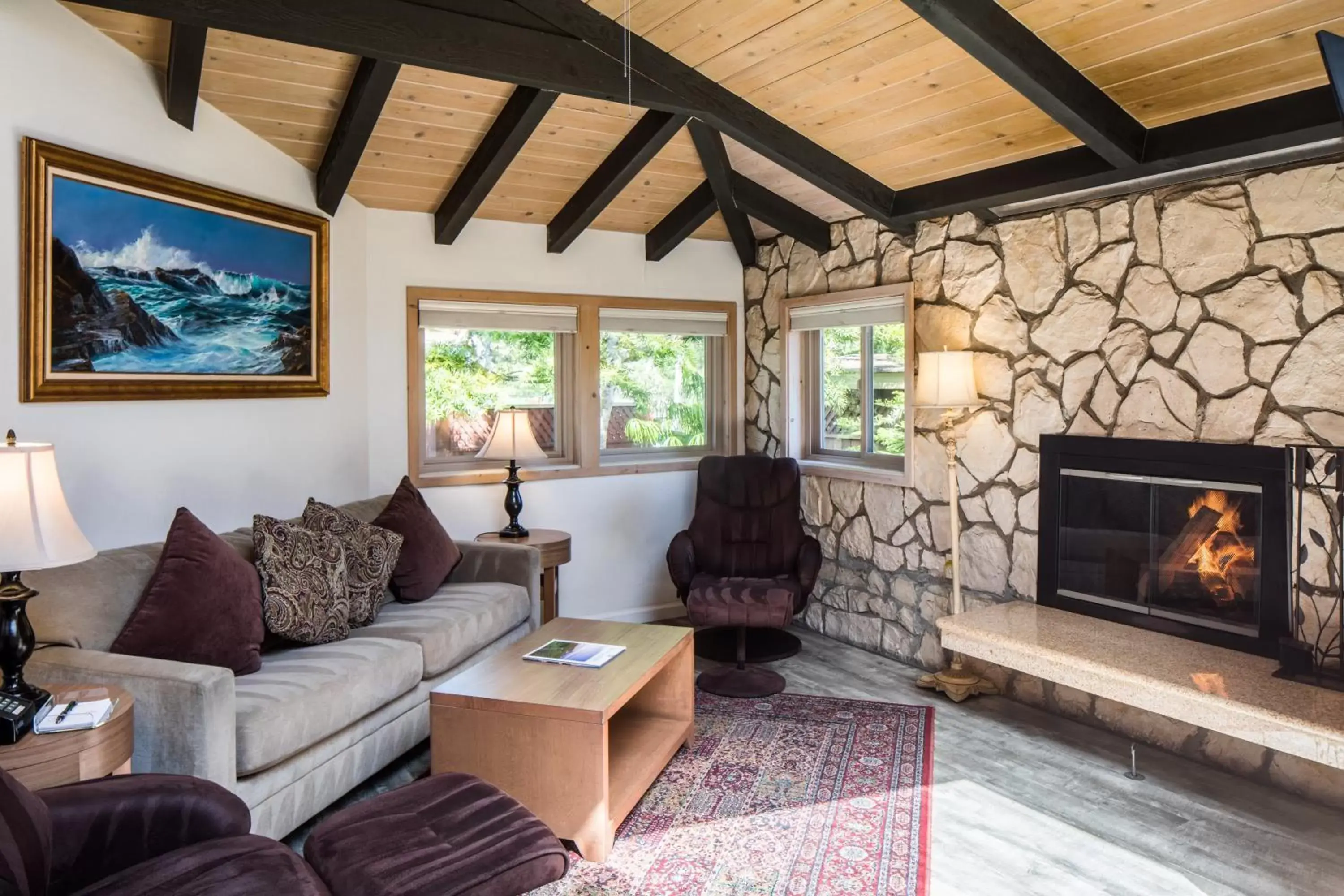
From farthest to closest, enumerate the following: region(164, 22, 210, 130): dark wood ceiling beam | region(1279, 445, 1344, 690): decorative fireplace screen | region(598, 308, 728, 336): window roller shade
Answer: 1. region(598, 308, 728, 336): window roller shade
2. region(164, 22, 210, 130): dark wood ceiling beam
3. region(1279, 445, 1344, 690): decorative fireplace screen

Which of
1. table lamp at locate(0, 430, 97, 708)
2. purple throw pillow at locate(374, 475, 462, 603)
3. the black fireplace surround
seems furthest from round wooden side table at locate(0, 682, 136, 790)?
the black fireplace surround

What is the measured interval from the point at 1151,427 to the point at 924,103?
147 cm

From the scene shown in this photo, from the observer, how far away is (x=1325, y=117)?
262 centimetres

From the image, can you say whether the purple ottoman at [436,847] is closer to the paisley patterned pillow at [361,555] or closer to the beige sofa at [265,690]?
the beige sofa at [265,690]

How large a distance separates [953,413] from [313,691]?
2816 millimetres

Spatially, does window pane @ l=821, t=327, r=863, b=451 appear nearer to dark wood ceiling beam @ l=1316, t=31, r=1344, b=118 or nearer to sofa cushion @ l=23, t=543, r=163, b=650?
dark wood ceiling beam @ l=1316, t=31, r=1344, b=118

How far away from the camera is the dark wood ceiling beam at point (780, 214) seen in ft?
14.8

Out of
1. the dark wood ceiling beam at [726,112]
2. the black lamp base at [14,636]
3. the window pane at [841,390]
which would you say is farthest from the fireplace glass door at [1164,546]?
the black lamp base at [14,636]

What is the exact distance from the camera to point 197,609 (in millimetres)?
2619

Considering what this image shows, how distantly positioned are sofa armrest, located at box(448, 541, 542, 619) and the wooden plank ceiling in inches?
68.8

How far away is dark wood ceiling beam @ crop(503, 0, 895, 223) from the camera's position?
314 centimetres

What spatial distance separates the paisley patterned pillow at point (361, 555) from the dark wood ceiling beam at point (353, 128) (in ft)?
4.53

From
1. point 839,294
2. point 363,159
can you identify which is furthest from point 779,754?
point 363,159

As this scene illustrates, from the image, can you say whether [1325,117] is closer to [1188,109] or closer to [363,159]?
[1188,109]
